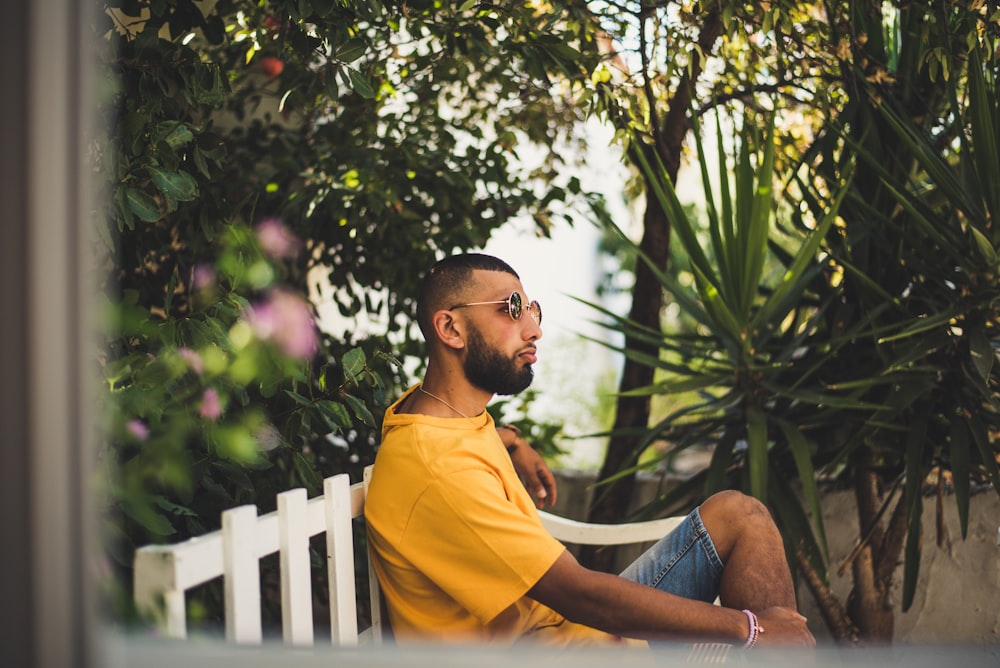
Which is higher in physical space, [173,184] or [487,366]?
[173,184]

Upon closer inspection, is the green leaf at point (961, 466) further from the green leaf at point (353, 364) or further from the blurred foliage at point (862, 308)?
the green leaf at point (353, 364)

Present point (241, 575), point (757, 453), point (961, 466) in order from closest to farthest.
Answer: point (241, 575) < point (961, 466) < point (757, 453)

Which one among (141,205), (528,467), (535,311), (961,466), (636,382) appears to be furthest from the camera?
(636,382)

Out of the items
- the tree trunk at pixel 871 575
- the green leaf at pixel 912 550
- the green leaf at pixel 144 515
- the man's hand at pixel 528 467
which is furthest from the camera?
the tree trunk at pixel 871 575

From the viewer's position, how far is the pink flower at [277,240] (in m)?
2.52

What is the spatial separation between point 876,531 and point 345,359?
1.94 meters

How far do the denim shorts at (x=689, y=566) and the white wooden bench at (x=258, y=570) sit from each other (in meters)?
0.59

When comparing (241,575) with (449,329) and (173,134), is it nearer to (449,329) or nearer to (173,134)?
(449,329)

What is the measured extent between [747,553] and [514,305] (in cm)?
70

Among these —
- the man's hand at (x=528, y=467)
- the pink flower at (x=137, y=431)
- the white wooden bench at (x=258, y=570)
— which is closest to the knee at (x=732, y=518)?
the man's hand at (x=528, y=467)

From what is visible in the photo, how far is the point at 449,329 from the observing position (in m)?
1.99

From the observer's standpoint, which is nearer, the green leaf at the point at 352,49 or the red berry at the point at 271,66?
the green leaf at the point at 352,49

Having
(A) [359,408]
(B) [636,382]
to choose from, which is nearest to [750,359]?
(B) [636,382]

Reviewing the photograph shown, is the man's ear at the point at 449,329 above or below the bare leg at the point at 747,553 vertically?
above
